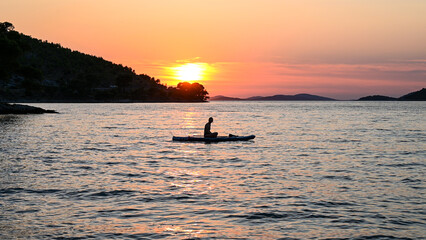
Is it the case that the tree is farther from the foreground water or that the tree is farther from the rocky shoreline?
the foreground water

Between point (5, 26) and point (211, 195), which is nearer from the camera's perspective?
point (211, 195)

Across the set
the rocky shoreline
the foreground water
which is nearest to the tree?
the rocky shoreline

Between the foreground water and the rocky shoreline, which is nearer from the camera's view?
the foreground water

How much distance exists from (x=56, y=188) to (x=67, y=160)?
30.5 feet

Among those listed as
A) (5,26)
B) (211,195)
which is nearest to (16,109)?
(5,26)

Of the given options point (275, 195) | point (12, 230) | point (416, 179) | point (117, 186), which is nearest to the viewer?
point (12, 230)

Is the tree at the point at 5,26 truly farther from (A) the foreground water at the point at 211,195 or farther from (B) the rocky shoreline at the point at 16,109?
(A) the foreground water at the point at 211,195

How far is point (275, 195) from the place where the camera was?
17031 mm

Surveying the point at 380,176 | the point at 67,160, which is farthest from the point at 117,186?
the point at 380,176

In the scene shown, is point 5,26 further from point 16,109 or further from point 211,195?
point 211,195

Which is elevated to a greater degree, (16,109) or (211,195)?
(16,109)

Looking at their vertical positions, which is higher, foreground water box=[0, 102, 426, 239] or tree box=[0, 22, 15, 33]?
tree box=[0, 22, 15, 33]

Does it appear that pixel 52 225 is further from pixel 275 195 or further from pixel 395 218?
pixel 395 218

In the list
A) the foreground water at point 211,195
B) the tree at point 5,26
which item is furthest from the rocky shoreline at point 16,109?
the foreground water at point 211,195
